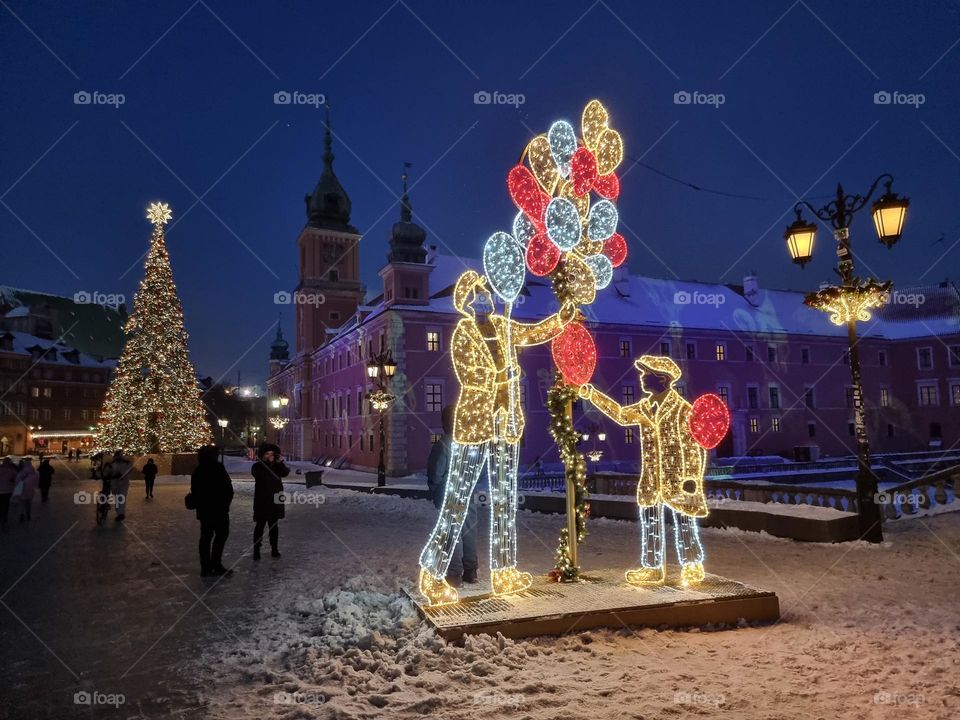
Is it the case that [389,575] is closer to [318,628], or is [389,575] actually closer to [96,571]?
[318,628]

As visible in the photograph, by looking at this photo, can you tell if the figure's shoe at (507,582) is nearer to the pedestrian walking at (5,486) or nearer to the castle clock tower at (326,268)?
the pedestrian walking at (5,486)

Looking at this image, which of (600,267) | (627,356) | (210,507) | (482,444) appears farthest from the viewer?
(627,356)

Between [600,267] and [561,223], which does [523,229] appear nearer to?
[561,223]

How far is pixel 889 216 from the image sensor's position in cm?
980

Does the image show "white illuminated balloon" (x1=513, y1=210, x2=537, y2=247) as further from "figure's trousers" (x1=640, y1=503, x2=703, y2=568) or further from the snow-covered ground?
the snow-covered ground

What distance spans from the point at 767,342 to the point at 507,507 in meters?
45.5

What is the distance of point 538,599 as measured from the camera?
6.77 meters

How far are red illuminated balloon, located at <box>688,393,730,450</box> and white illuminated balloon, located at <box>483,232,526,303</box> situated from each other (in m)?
2.58

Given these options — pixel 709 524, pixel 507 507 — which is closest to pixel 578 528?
pixel 507 507

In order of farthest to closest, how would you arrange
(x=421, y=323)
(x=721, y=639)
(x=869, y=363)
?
(x=869, y=363) < (x=421, y=323) < (x=721, y=639)

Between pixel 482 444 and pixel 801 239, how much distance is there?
7389mm

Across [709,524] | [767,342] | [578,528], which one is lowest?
[709,524]

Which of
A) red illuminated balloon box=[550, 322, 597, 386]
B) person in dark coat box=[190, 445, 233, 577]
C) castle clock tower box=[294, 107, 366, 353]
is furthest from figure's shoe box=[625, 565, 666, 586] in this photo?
castle clock tower box=[294, 107, 366, 353]

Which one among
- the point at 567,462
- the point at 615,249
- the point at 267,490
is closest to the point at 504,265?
the point at 615,249
